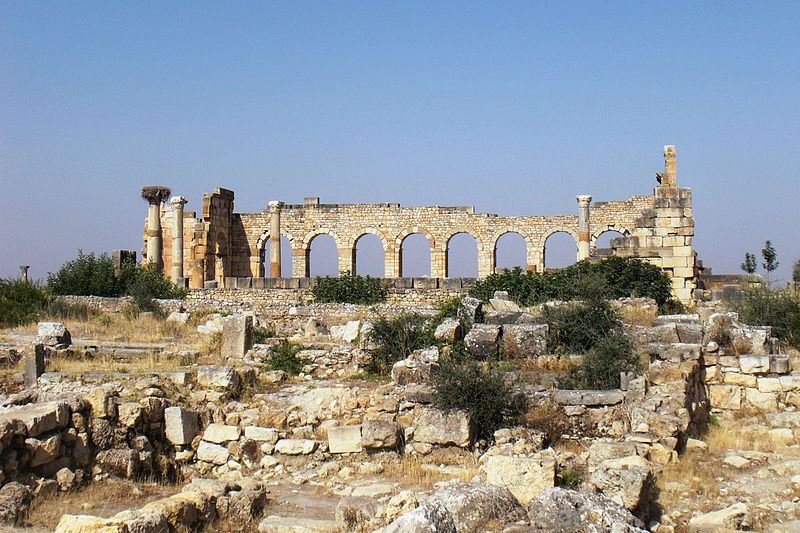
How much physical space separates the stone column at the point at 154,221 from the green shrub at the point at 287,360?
18.5 metres

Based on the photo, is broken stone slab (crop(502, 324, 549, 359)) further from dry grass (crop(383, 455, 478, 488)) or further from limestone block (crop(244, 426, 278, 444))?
limestone block (crop(244, 426, 278, 444))

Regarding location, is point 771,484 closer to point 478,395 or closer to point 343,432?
point 478,395

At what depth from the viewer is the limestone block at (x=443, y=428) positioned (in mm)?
8156

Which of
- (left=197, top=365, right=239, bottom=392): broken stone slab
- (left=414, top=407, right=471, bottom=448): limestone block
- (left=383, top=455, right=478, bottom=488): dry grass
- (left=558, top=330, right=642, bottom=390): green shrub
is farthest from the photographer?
(left=558, top=330, right=642, bottom=390): green shrub

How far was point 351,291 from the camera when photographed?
71.0ft

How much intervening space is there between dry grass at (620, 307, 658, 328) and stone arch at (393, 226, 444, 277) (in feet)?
62.1

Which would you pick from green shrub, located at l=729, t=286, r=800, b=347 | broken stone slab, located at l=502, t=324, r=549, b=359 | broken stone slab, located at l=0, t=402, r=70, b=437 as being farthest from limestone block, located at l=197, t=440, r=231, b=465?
green shrub, located at l=729, t=286, r=800, b=347

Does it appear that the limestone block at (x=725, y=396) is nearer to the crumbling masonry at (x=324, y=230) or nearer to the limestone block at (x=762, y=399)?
the limestone block at (x=762, y=399)

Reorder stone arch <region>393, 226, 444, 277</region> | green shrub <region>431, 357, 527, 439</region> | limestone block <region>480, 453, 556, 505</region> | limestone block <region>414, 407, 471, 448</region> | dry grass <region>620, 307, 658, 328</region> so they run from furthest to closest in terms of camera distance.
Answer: stone arch <region>393, 226, 444, 277</region> → dry grass <region>620, 307, 658, 328</region> → green shrub <region>431, 357, 527, 439</region> → limestone block <region>414, 407, 471, 448</region> → limestone block <region>480, 453, 556, 505</region>

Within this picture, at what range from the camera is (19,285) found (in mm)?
19188

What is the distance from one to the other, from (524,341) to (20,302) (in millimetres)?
12389

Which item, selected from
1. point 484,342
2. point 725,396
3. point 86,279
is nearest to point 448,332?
point 484,342

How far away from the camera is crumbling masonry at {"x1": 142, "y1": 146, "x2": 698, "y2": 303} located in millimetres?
30484

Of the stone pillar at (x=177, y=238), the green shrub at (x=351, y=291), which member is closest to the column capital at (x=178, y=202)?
the stone pillar at (x=177, y=238)
